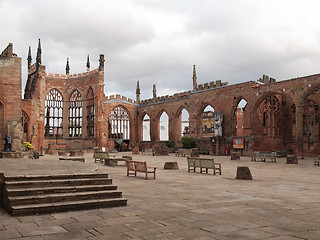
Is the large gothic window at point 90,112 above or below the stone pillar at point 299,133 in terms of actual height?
above

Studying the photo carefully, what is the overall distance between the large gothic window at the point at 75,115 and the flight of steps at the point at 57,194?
35940 millimetres

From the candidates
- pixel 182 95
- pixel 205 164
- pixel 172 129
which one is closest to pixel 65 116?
pixel 172 129

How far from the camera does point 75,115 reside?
42219 mm

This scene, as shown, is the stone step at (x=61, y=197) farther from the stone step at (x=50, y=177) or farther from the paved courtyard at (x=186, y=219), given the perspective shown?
the stone step at (x=50, y=177)

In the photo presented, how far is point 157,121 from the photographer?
41969 millimetres

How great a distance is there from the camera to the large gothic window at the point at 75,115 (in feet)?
138

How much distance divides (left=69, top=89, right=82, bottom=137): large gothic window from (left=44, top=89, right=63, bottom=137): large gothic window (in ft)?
4.26

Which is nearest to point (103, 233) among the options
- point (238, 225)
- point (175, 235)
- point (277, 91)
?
point (175, 235)

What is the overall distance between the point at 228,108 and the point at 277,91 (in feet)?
19.7

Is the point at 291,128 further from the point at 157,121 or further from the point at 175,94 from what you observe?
the point at 157,121

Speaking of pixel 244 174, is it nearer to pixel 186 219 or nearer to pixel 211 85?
pixel 186 219

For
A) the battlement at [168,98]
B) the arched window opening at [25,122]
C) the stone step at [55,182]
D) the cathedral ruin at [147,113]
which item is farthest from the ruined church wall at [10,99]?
the battlement at [168,98]

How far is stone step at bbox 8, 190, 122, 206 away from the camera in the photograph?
5.72m

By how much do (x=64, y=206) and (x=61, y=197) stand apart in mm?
356
